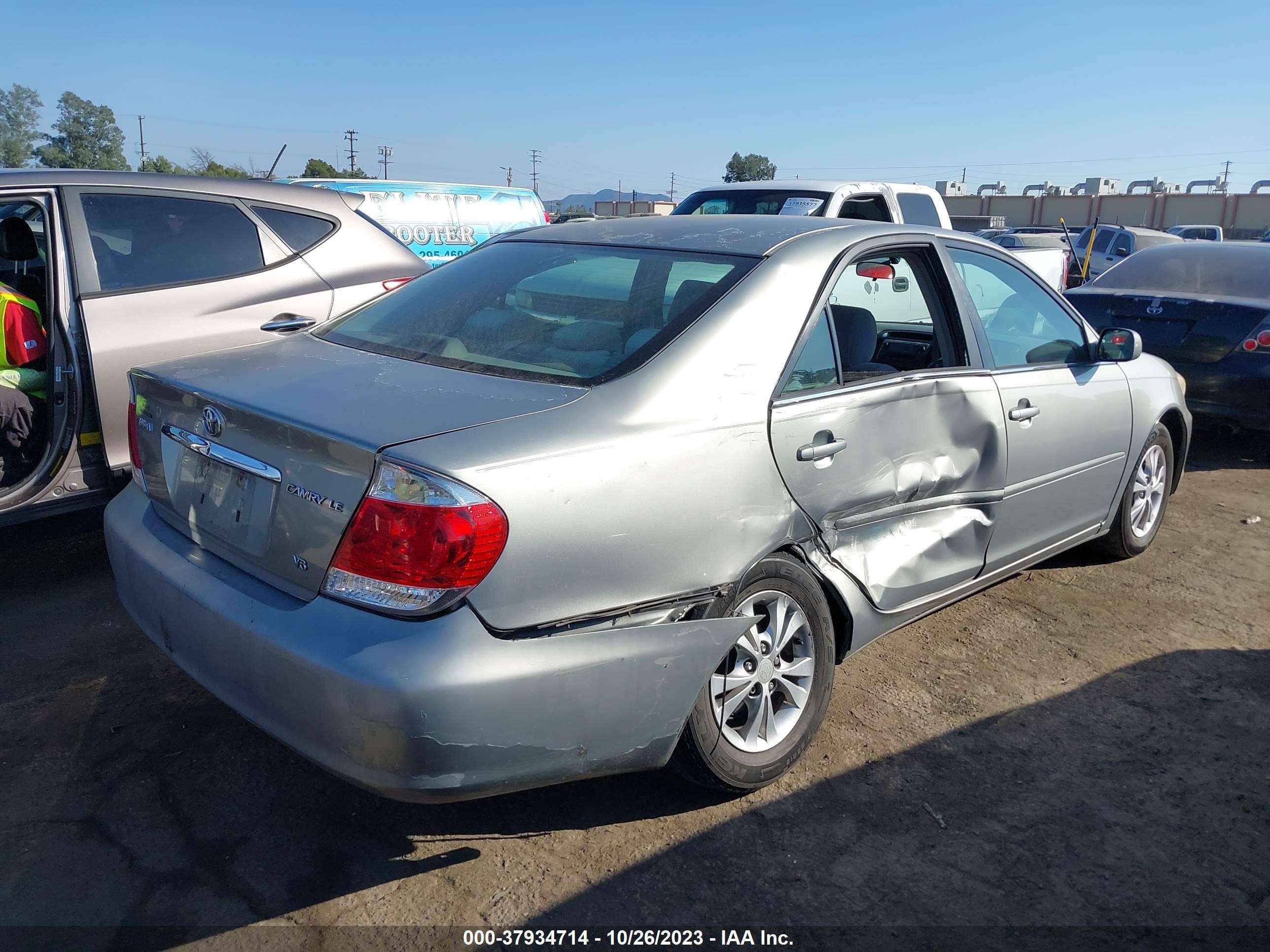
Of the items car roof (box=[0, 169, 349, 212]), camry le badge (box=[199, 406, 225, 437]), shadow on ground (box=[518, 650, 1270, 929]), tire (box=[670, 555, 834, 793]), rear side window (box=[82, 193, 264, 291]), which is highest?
car roof (box=[0, 169, 349, 212])

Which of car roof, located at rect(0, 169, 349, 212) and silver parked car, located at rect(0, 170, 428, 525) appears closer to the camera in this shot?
silver parked car, located at rect(0, 170, 428, 525)

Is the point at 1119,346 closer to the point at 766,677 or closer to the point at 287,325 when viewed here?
the point at 766,677

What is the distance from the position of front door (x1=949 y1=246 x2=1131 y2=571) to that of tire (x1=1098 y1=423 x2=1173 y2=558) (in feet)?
0.71

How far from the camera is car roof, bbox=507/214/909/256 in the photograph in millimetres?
3156

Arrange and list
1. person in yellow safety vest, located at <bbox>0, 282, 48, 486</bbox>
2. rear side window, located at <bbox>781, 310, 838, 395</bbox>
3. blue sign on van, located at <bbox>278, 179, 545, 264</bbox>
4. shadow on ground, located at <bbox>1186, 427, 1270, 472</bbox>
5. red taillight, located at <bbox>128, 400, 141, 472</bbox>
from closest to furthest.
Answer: rear side window, located at <bbox>781, 310, 838, 395</bbox>
red taillight, located at <bbox>128, 400, 141, 472</bbox>
person in yellow safety vest, located at <bbox>0, 282, 48, 486</bbox>
shadow on ground, located at <bbox>1186, 427, 1270, 472</bbox>
blue sign on van, located at <bbox>278, 179, 545, 264</bbox>

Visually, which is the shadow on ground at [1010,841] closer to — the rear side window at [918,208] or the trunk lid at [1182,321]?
the trunk lid at [1182,321]

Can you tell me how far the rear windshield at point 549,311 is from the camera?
2.75m

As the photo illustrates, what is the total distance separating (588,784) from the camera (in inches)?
117

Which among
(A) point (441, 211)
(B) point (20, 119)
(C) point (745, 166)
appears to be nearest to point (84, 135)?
(B) point (20, 119)

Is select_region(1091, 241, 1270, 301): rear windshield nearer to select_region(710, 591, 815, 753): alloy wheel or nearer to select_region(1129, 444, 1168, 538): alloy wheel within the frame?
select_region(1129, 444, 1168, 538): alloy wheel

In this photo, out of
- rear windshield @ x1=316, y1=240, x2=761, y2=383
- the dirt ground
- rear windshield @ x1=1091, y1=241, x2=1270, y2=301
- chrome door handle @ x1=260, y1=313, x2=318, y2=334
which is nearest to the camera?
the dirt ground

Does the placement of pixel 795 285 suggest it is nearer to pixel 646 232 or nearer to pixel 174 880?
pixel 646 232

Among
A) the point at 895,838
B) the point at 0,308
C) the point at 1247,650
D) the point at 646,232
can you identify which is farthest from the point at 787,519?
the point at 0,308

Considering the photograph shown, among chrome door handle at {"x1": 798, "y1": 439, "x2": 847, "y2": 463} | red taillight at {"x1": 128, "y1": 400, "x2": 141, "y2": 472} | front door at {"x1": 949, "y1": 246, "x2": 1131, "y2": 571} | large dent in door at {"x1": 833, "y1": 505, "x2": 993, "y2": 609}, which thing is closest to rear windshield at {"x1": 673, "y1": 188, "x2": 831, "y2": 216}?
front door at {"x1": 949, "y1": 246, "x2": 1131, "y2": 571}
